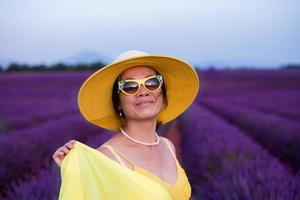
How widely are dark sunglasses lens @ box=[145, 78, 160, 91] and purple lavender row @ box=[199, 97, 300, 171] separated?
12.0ft

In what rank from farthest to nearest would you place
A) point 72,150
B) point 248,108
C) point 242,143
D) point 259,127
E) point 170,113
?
1. point 248,108
2. point 259,127
3. point 242,143
4. point 170,113
5. point 72,150

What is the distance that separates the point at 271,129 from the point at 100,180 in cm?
500

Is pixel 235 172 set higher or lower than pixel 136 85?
lower

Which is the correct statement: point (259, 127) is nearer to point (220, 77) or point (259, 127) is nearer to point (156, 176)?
point (220, 77)

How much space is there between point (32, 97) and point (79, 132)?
1447 millimetres

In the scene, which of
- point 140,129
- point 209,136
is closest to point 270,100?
point 209,136

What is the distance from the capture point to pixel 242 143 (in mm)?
4516

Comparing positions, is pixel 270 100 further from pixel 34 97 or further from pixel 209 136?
pixel 34 97

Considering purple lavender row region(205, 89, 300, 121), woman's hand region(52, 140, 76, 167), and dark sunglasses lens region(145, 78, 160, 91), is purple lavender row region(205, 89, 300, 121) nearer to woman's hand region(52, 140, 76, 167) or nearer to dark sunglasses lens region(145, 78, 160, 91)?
dark sunglasses lens region(145, 78, 160, 91)

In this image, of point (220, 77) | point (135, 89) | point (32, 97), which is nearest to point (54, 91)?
point (32, 97)

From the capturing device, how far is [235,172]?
331 centimetres

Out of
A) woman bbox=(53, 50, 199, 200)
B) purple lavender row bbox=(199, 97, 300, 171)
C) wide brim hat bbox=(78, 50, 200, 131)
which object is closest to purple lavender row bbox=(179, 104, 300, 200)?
purple lavender row bbox=(199, 97, 300, 171)

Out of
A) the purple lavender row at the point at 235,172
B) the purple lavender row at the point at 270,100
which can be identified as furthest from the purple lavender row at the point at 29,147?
the purple lavender row at the point at 270,100

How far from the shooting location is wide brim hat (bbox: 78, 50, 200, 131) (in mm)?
1518
